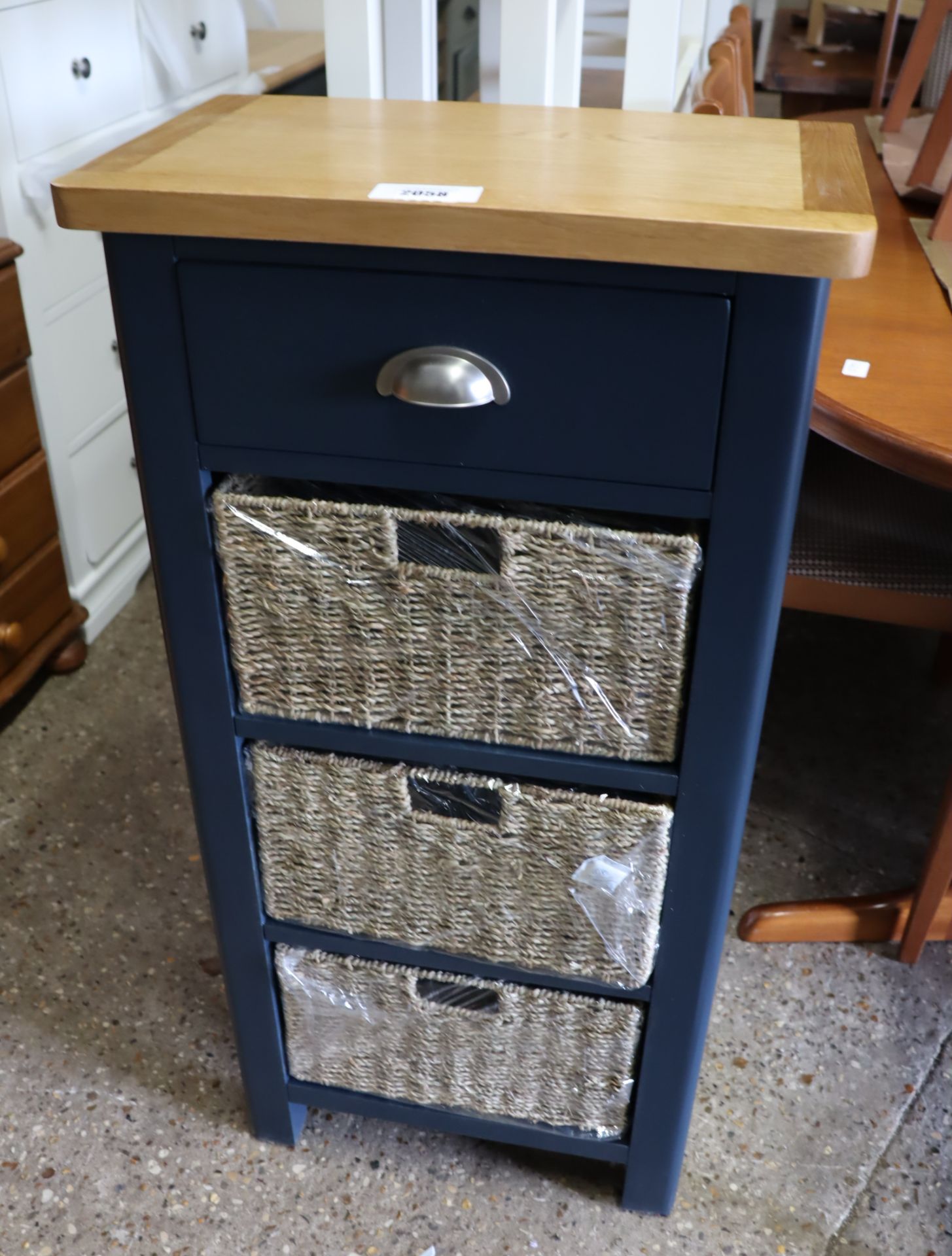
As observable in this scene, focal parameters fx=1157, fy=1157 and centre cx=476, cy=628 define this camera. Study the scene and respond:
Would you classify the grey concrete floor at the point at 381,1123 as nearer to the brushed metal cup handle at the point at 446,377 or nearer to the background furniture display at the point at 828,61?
the brushed metal cup handle at the point at 446,377

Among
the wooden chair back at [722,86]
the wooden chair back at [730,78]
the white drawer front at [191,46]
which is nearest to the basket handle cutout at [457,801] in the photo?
the wooden chair back at [730,78]

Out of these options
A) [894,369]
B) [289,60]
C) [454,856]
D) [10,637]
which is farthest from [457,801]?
[289,60]

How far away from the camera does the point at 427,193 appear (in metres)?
0.76

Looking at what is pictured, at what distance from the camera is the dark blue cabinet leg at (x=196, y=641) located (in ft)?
2.72

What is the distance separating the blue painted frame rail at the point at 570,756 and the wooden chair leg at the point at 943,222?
3.53 feet

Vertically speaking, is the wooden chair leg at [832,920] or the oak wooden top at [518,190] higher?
the oak wooden top at [518,190]

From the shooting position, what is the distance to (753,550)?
2.78 feet

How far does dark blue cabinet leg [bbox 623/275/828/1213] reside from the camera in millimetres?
763

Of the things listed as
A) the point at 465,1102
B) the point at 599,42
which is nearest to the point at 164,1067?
the point at 465,1102

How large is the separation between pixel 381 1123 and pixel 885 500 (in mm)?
1006

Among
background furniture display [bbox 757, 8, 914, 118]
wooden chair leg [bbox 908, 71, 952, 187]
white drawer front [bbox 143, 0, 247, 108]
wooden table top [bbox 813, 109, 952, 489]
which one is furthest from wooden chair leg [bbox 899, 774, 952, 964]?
background furniture display [bbox 757, 8, 914, 118]

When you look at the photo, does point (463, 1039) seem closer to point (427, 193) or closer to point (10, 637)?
point (427, 193)

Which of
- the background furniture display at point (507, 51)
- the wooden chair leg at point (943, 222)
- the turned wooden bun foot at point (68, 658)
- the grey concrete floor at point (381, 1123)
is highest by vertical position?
the background furniture display at point (507, 51)

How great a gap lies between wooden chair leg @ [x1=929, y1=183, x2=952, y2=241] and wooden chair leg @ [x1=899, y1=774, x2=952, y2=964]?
799 millimetres
